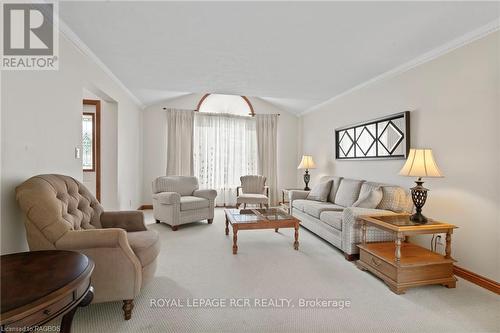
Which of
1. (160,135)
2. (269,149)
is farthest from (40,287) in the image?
(269,149)

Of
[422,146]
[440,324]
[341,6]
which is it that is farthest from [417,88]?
[440,324]

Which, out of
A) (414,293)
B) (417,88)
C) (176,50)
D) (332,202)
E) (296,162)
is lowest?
(414,293)

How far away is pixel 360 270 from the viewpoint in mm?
2600

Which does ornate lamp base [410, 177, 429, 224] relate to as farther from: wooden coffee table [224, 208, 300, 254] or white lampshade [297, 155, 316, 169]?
white lampshade [297, 155, 316, 169]

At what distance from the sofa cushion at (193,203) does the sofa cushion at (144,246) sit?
189 centimetres

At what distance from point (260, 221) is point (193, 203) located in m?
1.49

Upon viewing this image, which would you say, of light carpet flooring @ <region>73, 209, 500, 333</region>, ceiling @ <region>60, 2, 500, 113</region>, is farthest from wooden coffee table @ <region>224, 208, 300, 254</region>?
ceiling @ <region>60, 2, 500, 113</region>

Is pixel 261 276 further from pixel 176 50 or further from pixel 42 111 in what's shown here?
pixel 176 50

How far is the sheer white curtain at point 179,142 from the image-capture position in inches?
221

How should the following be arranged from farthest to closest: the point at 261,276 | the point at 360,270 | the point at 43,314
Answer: the point at 360,270 → the point at 261,276 → the point at 43,314

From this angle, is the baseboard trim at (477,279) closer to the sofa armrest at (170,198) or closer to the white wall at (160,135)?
the sofa armrest at (170,198)

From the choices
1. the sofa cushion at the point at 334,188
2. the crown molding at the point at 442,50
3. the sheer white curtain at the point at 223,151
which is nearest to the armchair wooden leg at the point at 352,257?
the sofa cushion at the point at 334,188

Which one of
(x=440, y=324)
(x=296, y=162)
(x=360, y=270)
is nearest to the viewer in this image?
(x=440, y=324)

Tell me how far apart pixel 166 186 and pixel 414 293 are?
3889 millimetres
